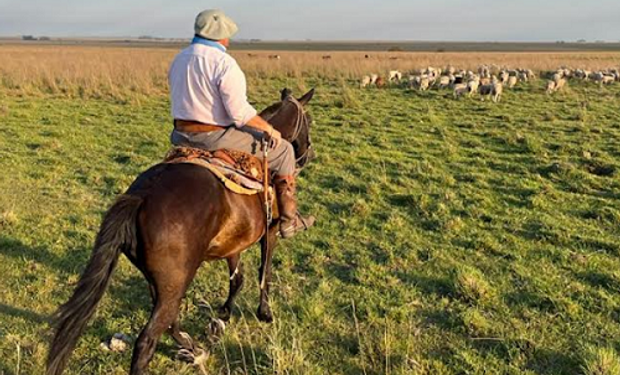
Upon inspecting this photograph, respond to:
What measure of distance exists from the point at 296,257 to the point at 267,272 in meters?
1.22

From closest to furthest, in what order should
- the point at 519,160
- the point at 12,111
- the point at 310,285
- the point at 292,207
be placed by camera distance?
the point at 292,207, the point at 310,285, the point at 519,160, the point at 12,111

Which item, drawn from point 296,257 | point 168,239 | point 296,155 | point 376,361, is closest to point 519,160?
point 296,257

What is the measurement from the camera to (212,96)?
136 inches

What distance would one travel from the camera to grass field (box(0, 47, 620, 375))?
3834mm

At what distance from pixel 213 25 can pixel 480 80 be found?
21358 mm

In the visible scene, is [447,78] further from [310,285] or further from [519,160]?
[310,285]

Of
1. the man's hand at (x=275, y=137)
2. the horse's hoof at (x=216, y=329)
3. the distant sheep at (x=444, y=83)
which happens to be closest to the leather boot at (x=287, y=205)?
the man's hand at (x=275, y=137)

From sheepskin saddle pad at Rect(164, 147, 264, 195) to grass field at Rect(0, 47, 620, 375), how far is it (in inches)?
40.5

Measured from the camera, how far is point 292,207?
14.4 ft

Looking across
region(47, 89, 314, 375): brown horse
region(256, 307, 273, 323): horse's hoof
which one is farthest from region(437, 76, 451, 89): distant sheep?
region(47, 89, 314, 375): brown horse

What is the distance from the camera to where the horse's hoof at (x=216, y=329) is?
4051mm

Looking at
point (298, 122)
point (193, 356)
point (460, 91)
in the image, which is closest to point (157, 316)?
point (193, 356)

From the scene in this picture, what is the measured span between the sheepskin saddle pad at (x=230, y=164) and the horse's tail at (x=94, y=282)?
583mm

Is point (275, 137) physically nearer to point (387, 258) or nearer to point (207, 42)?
point (207, 42)
